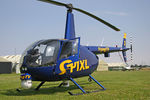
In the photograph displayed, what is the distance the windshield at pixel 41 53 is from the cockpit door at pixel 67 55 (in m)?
0.26

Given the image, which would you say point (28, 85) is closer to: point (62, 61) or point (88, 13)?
point (62, 61)

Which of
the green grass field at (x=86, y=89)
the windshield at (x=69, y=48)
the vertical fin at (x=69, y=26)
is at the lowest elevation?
the green grass field at (x=86, y=89)

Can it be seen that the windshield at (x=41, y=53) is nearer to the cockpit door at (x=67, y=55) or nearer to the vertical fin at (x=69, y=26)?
the cockpit door at (x=67, y=55)

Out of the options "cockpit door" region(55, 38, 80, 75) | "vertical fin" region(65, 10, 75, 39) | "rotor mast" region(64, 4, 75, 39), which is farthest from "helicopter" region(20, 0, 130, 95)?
"vertical fin" region(65, 10, 75, 39)

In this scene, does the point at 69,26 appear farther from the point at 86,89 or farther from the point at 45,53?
the point at 86,89

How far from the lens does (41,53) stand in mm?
7594

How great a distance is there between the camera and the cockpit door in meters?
7.85

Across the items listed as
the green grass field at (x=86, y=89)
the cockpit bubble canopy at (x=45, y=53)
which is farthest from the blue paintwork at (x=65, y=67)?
the green grass field at (x=86, y=89)

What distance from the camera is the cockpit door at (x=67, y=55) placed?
7.85 m

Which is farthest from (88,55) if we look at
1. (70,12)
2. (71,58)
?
(70,12)

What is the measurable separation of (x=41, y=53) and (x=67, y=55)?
1.21 metres

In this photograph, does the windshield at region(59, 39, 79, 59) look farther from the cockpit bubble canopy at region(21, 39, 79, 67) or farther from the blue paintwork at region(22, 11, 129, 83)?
the blue paintwork at region(22, 11, 129, 83)

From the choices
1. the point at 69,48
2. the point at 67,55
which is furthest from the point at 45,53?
the point at 69,48

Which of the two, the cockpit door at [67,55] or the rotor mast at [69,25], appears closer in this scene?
the cockpit door at [67,55]
